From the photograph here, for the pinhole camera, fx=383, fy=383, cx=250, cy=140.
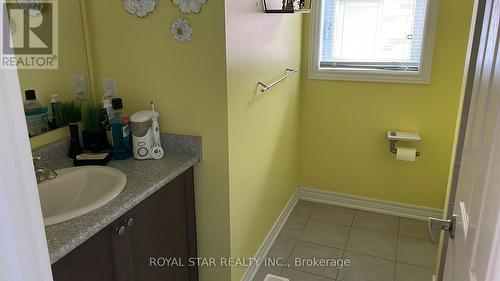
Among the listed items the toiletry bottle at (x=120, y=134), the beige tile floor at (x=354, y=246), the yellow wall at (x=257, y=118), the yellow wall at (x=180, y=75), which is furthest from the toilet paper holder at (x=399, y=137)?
the toiletry bottle at (x=120, y=134)

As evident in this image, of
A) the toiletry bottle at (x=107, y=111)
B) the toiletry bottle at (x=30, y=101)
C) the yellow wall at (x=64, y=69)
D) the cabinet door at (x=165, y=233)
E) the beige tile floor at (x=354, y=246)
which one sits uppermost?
the yellow wall at (x=64, y=69)

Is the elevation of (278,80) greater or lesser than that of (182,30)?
lesser

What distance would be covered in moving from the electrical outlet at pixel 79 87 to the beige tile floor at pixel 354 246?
1424mm

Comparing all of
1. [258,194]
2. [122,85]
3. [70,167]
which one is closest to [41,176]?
[70,167]

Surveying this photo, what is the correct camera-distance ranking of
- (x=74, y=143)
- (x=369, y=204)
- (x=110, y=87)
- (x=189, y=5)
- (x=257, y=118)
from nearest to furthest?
(x=189, y=5), (x=74, y=143), (x=110, y=87), (x=257, y=118), (x=369, y=204)

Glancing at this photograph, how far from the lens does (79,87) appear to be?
72.6 inches

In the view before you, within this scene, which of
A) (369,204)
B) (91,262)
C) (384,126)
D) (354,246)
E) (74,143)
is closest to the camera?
(91,262)

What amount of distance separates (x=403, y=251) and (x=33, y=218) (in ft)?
8.12

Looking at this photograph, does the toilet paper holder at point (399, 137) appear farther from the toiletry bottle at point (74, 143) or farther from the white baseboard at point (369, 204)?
the toiletry bottle at point (74, 143)

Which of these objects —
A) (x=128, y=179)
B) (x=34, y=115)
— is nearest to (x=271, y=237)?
(x=128, y=179)

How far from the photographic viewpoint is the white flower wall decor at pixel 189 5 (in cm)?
163

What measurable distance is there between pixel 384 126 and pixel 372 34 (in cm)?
67

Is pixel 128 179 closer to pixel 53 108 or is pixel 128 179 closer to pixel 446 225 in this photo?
pixel 53 108

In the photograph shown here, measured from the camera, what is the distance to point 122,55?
1.85 meters
